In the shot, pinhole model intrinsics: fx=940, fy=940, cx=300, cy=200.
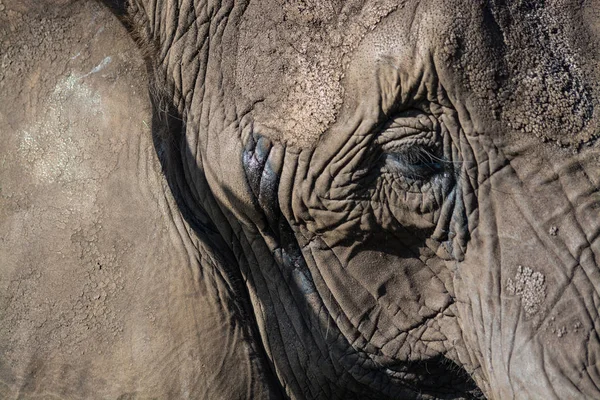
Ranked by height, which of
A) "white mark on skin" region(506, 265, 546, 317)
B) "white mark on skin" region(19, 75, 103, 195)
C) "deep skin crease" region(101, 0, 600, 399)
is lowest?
"white mark on skin" region(506, 265, 546, 317)

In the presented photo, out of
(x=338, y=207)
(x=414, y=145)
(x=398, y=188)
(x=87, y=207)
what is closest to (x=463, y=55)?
(x=414, y=145)

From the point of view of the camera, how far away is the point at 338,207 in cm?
326

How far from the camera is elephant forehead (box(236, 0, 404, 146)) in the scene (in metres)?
3.07

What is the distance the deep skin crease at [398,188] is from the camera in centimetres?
296

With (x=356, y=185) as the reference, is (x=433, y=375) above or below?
below

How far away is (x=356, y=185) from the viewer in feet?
10.5

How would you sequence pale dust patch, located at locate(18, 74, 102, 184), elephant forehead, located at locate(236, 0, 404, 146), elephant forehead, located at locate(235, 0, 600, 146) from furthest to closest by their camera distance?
1. pale dust patch, located at locate(18, 74, 102, 184)
2. elephant forehead, located at locate(236, 0, 404, 146)
3. elephant forehead, located at locate(235, 0, 600, 146)

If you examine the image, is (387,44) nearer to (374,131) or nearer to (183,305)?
(374,131)

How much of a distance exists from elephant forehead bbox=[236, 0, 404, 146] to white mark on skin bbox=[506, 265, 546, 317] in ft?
2.63

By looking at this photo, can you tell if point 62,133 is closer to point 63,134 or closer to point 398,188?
point 63,134

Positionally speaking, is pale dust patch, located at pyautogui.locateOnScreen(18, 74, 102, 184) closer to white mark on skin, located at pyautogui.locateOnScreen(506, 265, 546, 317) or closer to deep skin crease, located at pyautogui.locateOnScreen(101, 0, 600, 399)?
deep skin crease, located at pyautogui.locateOnScreen(101, 0, 600, 399)

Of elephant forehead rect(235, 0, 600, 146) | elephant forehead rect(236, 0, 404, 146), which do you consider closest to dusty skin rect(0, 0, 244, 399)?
elephant forehead rect(236, 0, 404, 146)

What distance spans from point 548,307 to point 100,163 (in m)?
1.67

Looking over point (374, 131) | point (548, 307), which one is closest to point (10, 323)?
point (374, 131)
